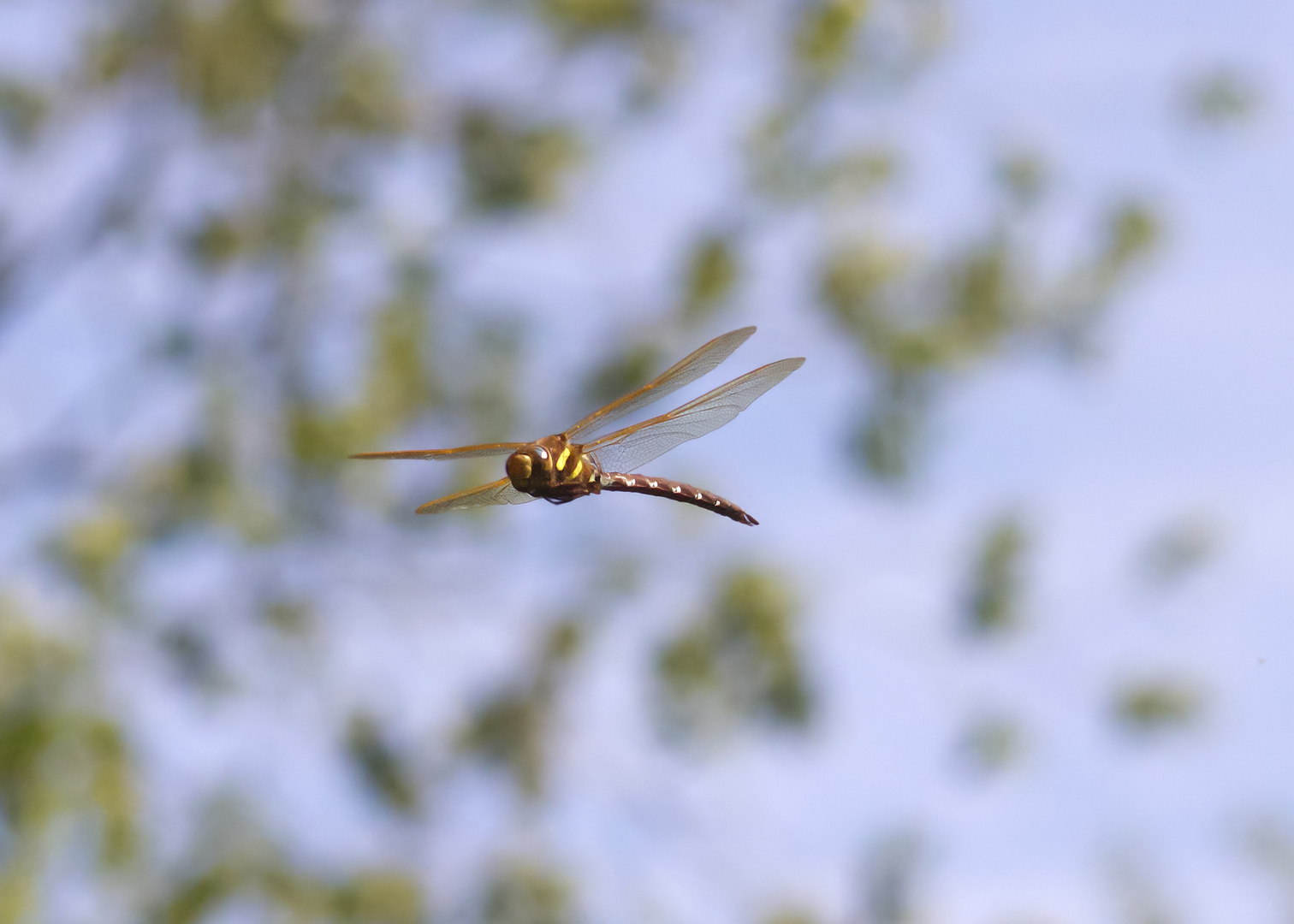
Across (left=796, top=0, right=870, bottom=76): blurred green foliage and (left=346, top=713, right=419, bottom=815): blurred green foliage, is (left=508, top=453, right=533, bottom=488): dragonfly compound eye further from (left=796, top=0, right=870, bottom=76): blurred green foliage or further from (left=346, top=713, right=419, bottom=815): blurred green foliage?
(left=346, top=713, right=419, bottom=815): blurred green foliage

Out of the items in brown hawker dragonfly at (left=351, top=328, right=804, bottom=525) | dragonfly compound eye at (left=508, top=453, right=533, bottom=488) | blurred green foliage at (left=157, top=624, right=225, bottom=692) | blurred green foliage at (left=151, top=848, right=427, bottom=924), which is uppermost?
blurred green foliage at (left=157, top=624, right=225, bottom=692)

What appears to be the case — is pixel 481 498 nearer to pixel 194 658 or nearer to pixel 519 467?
pixel 519 467

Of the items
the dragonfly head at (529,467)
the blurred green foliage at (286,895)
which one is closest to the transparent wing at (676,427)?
the dragonfly head at (529,467)

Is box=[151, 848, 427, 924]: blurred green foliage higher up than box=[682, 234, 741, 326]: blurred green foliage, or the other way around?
box=[682, 234, 741, 326]: blurred green foliage

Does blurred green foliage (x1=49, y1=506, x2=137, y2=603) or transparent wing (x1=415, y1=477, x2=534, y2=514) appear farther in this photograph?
blurred green foliage (x1=49, y1=506, x2=137, y2=603)

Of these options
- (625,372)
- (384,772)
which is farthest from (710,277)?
(384,772)

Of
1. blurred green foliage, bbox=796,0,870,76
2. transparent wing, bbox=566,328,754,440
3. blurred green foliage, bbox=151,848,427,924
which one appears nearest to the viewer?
transparent wing, bbox=566,328,754,440

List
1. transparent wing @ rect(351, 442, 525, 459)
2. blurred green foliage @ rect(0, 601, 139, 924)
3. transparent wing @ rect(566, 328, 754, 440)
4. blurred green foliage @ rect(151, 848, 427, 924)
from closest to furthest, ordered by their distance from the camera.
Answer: transparent wing @ rect(351, 442, 525, 459) < transparent wing @ rect(566, 328, 754, 440) < blurred green foliage @ rect(0, 601, 139, 924) < blurred green foliage @ rect(151, 848, 427, 924)

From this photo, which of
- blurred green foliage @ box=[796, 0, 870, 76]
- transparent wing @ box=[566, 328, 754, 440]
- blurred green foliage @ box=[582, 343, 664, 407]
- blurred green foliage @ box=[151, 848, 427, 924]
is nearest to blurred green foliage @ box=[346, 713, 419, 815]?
blurred green foliage @ box=[151, 848, 427, 924]
